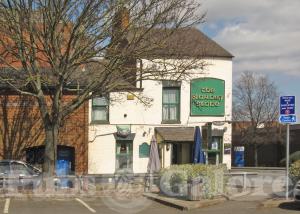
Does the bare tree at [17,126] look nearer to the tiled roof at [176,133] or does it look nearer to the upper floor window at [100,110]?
the upper floor window at [100,110]

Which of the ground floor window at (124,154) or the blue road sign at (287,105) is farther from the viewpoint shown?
the ground floor window at (124,154)

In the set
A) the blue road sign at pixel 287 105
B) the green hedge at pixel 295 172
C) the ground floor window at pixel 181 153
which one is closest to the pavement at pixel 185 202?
the green hedge at pixel 295 172

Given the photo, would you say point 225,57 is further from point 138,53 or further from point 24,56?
point 24,56

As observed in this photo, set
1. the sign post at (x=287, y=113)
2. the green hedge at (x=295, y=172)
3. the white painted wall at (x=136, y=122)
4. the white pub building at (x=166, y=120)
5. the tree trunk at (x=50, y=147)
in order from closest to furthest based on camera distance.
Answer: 1. the green hedge at (x=295, y=172)
2. the sign post at (x=287, y=113)
3. the tree trunk at (x=50, y=147)
4. the white painted wall at (x=136, y=122)
5. the white pub building at (x=166, y=120)

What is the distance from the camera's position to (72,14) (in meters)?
22.5

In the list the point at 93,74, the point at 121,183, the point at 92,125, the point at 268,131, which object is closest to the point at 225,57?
the point at 92,125

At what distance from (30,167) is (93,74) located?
497 cm

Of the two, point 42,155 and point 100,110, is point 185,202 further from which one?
point 100,110

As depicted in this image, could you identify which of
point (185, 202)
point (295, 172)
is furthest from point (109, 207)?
point (295, 172)

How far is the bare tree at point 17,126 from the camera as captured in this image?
30891 millimetres

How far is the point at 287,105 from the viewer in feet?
59.4

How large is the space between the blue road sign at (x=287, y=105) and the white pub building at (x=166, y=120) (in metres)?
12.9

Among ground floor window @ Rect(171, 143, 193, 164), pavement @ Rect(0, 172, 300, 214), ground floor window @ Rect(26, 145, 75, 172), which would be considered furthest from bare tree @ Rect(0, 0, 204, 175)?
ground floor window @ Rect(171, 143, 193, 164)

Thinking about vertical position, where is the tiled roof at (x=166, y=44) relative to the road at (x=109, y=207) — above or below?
above
